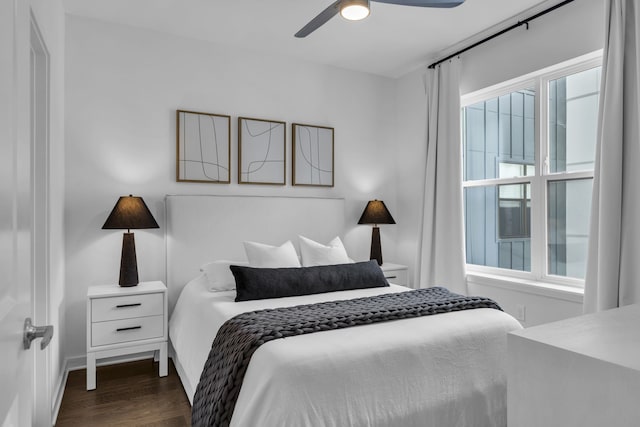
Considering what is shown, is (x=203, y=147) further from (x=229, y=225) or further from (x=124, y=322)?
(x=124, y=322)

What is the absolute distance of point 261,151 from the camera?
3746 millimetres

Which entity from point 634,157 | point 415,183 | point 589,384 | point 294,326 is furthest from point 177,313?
point 634,157

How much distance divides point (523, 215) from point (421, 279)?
1.10 metres

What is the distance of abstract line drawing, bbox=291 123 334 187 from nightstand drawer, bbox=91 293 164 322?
1.67 m

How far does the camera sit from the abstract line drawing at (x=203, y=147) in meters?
3.42

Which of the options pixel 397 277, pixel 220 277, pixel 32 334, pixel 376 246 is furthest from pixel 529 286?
pixel 32 334

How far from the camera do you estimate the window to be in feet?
9.55

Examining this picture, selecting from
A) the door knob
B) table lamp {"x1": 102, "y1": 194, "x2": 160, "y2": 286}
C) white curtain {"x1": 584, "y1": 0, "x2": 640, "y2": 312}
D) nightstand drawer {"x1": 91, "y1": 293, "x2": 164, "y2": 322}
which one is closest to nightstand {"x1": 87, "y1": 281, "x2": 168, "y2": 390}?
nightstand drawer {"x1": 91, "y1": 293, "x2": 164, "y2": 322}

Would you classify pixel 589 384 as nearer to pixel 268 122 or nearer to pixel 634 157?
pixel 634 157

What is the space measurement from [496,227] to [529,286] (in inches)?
25.9

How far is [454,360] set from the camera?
1.83 metres

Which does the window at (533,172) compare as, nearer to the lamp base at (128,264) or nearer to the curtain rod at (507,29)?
the curtain rod at (507,29)

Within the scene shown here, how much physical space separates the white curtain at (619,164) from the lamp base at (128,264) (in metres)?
3.11

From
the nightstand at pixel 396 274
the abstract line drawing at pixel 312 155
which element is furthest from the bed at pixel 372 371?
the abstract line drawing at pixel 312 155
